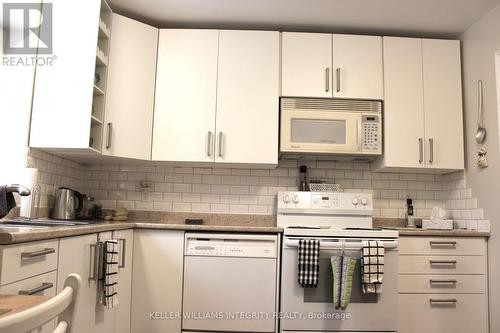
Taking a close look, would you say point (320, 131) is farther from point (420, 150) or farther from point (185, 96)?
point (185, 96)

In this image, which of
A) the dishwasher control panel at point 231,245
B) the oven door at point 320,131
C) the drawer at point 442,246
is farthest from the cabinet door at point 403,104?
the dishwasher control panel at point 231,245

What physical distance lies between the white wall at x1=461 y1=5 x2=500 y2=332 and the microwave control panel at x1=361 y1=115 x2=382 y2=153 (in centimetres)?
68

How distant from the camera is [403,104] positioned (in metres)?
2.99

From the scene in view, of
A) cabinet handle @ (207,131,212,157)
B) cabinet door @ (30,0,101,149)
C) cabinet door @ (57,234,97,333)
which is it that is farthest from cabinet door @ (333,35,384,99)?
cabinet door @ (57,234,97,333)

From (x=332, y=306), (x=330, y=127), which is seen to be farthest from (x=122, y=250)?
(x=330, y=127)

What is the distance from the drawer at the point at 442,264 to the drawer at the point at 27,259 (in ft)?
7.05

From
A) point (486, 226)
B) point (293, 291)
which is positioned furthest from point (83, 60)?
point (486, 226)

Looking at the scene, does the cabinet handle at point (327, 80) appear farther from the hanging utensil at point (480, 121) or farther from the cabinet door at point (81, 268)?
the cabinet door at point (81, 268)

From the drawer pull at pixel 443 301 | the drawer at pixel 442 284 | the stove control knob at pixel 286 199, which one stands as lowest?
the drawer pull at pixel 443 301

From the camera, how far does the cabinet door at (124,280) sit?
2.36m

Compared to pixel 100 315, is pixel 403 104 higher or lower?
higher

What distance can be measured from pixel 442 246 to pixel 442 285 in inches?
10.4

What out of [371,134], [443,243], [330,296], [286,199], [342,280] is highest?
[371,134]

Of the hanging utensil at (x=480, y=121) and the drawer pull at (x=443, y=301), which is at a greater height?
the hanging utensil at (x=480, y=121)
